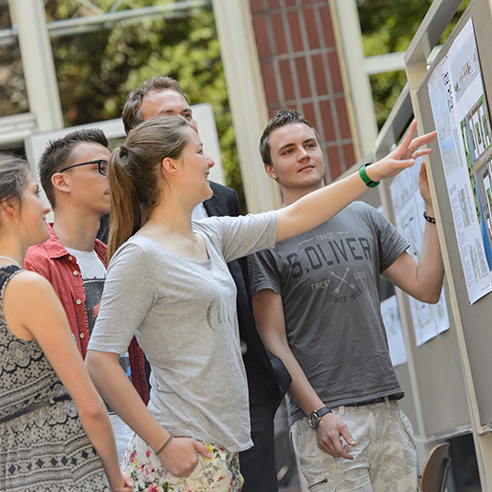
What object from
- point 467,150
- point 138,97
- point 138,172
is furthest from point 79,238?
point 467,150

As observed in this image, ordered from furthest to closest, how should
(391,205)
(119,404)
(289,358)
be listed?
(391,205) → (289,358) → (119,404)

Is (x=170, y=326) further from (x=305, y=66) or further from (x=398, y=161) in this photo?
(x=305, y=66)

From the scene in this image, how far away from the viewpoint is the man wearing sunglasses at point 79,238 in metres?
2.08

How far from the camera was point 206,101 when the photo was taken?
5.29 meters

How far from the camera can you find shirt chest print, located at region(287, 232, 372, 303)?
2.32 meters

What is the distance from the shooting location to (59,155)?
7.67ft

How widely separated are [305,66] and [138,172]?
3589mm

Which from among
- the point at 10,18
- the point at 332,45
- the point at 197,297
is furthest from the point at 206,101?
the point at 197,297

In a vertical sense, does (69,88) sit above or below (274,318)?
above

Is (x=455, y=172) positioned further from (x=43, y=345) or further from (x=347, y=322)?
(x=43, y=345)

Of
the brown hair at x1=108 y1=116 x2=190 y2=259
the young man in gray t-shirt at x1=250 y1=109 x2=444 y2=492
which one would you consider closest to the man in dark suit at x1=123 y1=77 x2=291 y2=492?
the young man in gray t-shirt at x1=250 y1=109 x2=444 y2=492

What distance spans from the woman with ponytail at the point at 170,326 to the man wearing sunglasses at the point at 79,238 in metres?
0.29

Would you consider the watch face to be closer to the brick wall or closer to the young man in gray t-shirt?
the young man in gray t-shirt

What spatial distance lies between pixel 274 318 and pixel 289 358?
0.46 feet
